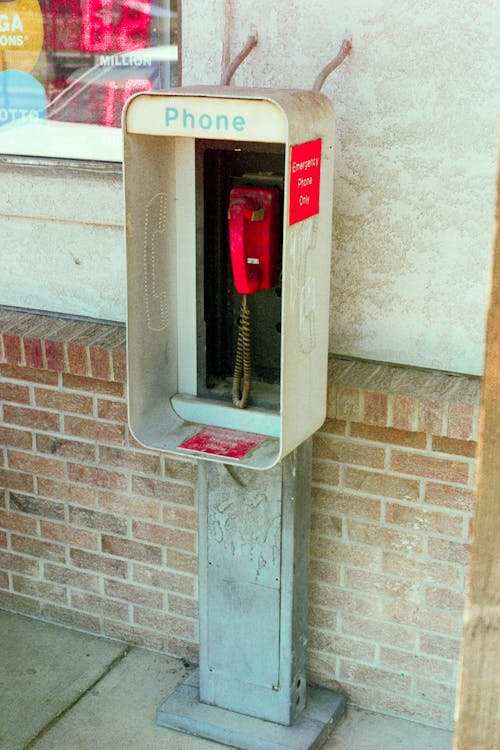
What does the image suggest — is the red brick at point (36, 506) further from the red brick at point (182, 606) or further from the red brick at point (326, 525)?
the red brick at point (326, 525)

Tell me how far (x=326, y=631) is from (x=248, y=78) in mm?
1786

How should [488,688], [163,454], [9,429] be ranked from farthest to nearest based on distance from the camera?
[9,429]
[163,454]
[488,688]

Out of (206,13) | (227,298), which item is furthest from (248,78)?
(227,298)

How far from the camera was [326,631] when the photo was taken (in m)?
3.35

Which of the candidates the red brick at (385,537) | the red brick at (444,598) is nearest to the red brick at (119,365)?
the red brick at (385,537)

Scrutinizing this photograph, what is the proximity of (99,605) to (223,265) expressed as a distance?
1492 millimetres

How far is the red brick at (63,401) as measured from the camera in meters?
3.53

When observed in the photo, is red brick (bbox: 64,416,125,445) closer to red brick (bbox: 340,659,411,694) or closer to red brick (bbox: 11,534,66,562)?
red brick (bbox: 11,534,66,562)

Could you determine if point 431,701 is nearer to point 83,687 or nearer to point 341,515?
point 341,515

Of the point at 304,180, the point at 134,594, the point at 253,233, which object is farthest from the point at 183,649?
the point at 304,180

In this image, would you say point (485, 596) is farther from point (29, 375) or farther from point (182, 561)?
point (29, 375)

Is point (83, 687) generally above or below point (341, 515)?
below

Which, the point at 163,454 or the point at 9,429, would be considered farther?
the point at 9,429

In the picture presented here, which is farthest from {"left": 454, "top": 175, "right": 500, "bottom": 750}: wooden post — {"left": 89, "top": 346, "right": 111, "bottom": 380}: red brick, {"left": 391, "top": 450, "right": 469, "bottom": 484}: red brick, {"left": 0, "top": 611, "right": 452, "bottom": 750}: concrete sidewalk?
{"left": 89, "top": 346, "right": 111, "bottom": 380}: red brick
